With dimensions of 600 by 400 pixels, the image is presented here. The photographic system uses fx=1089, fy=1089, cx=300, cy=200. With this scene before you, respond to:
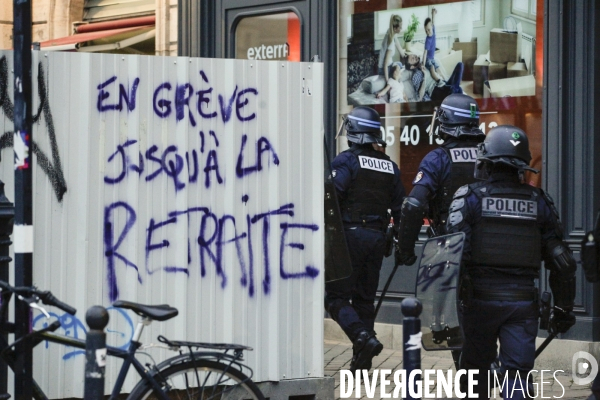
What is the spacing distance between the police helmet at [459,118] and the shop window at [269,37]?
3325 millimetres

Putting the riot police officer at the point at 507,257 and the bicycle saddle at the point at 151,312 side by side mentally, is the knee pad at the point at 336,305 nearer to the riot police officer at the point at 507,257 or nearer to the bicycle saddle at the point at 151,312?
the riot police officer at the point at 507,257

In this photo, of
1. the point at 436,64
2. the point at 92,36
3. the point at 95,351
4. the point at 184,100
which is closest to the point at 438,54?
Answer: the point at 436,64

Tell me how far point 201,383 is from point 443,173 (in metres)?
3.02

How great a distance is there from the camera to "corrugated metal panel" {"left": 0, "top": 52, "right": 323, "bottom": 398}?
5691 millimetres

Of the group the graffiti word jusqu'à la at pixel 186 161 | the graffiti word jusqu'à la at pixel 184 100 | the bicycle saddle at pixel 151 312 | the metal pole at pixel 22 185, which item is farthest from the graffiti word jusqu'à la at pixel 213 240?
the bicycle saddle at pixel 151 312

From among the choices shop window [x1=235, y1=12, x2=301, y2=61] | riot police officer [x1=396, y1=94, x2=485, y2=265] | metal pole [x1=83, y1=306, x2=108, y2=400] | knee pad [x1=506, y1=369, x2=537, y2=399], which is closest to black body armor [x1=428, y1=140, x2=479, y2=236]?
riot police officer [x1=396, y1=94, x2=485, y2=265]

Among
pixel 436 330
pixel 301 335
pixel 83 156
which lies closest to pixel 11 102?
pixel 83 156

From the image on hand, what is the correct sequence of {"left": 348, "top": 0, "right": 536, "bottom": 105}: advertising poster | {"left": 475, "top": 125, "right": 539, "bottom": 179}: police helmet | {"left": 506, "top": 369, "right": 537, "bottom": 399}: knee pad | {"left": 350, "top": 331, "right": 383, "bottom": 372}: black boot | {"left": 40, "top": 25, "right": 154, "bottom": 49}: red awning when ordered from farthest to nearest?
{"left": 40, "top": 25, "right": 154, "bottom": 49}: red awning → {"left": 348, "top": 0, "right": 536, "bottom": 105}: advertising poster → {"left": 350, "top": 331, "right": 383, "bottom": 372}: black boot → {"left": 475, "top": 125, "right": 539, "bottom": 179}: police helmet → {"left": 506, "top": 369, "right": 537, "bottom": 399}: knee pad

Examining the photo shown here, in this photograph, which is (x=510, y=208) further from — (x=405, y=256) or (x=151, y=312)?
(x=151, y=312)

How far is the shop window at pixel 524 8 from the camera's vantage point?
8875mm

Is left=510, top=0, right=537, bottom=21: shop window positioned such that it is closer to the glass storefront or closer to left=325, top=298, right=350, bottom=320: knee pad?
the glass storefront

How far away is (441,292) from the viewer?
5723 mm

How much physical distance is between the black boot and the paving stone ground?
0.14 meters

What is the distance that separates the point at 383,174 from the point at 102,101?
286 cm
